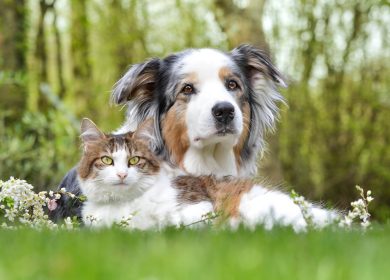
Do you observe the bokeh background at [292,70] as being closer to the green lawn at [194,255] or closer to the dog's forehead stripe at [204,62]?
the dog's forehead stripe at [204,62]

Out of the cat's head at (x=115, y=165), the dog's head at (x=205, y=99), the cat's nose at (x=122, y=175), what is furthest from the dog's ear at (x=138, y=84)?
the cat's nose at (x=122, y=175)

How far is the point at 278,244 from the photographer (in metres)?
4.16

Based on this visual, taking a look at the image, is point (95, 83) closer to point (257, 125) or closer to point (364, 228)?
point (257, 125)

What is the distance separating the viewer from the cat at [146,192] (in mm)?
6738

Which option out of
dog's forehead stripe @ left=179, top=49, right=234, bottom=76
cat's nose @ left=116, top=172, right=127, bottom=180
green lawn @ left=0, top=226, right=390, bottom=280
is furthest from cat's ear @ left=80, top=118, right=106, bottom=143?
green lawn @ left=0, top=226, right=390, bottom=280

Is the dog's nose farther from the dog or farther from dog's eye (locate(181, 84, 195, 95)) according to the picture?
dog's eye (locate(181, 84, 195, 95))

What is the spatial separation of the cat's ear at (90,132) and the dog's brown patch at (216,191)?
811 mm

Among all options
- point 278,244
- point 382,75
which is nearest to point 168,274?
point 278,244

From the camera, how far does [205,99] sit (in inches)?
291

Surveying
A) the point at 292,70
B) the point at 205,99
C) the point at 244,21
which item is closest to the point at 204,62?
the point at 205,99

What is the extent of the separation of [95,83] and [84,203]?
1364cm

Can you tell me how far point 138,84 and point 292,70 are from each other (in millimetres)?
9744

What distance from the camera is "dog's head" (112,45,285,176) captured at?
24.1 feet

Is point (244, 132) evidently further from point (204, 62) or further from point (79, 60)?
point (79, 60)
